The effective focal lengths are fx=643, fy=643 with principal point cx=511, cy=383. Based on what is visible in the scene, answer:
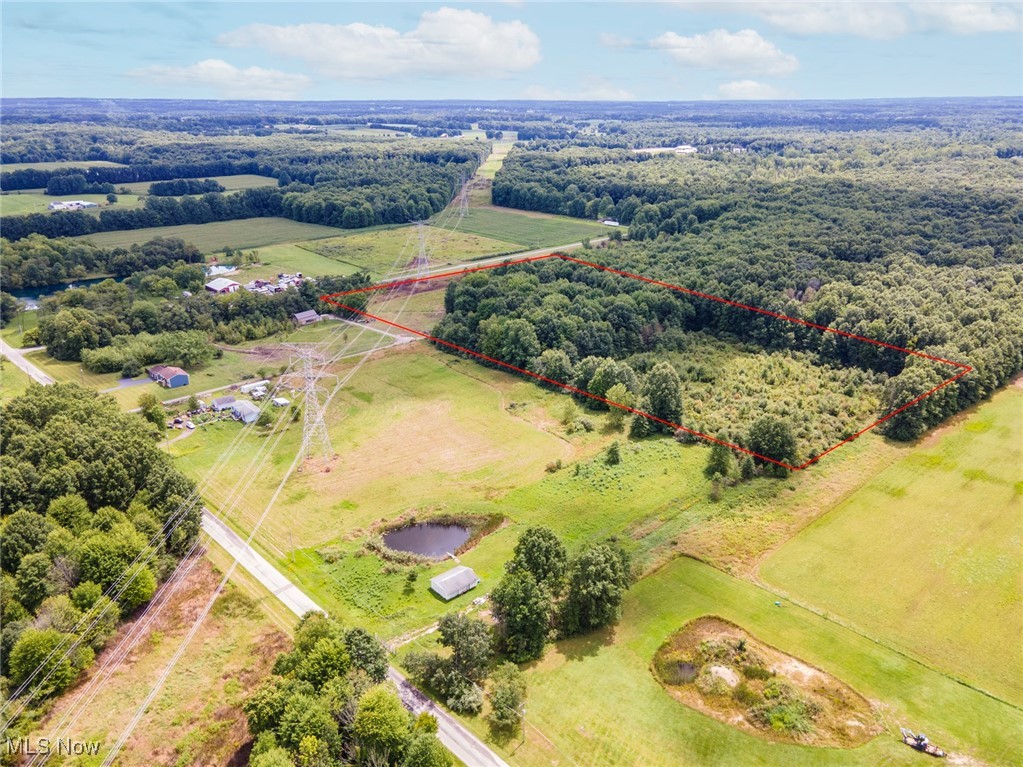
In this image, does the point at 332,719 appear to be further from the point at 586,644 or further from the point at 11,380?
the point at 11,380

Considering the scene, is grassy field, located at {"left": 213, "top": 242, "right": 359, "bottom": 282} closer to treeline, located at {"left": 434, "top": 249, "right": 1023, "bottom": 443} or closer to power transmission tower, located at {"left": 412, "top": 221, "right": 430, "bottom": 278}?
power transmission tower, located at {"left": 412, "top": 221, "right": 430, "bottom": 278}

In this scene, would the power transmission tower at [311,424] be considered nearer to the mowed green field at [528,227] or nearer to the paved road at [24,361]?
the paved road at [24,361]

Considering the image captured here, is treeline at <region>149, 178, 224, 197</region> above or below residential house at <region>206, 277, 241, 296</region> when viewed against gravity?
above

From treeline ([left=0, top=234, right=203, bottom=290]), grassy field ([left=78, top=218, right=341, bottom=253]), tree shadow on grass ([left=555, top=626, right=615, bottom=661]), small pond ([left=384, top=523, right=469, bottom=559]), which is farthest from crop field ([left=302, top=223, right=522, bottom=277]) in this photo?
tree shadow on grass ([left=555, top=626, right=615, bottom=661])

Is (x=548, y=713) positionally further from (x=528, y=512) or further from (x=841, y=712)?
(x=528, y=512)

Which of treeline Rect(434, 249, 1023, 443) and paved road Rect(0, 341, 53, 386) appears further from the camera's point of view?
paved road Rect(0, 341, 53, 386)

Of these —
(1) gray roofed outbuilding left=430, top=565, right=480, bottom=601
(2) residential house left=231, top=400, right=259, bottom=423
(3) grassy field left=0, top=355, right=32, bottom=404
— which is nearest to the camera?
(1) gray roofed outbuilding left=430, top=565, right=480, bottom=601
